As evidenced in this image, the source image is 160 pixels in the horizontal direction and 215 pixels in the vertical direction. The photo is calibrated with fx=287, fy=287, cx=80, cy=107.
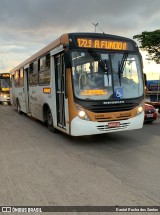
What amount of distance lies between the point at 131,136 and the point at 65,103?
282 centimetres

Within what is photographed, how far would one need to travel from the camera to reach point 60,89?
9000 millimetres

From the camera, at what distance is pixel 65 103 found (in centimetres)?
839

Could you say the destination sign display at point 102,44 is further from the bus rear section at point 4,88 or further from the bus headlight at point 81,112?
the bus rear section at point 4,88

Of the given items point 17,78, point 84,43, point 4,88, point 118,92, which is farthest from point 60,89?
point 4,88

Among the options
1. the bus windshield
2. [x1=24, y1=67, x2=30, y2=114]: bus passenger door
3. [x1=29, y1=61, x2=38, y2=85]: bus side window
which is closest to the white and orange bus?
the bus windshield

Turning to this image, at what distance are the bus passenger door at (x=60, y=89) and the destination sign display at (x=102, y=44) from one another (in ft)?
3.11

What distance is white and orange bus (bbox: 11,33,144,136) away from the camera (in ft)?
26.0

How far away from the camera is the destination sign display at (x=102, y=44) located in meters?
8.11

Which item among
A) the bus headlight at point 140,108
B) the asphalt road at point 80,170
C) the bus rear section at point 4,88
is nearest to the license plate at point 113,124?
the asphalt road at point 80,170

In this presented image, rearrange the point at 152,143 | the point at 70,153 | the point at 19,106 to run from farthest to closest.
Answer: the point at 19,106
the point at 152,143
the point at 70,153

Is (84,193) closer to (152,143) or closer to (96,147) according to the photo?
(96,147)

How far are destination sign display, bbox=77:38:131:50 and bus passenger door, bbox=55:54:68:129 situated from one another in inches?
37.3

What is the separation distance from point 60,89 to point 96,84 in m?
1.42

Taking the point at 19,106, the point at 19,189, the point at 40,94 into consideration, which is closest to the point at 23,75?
the point at 19,106
